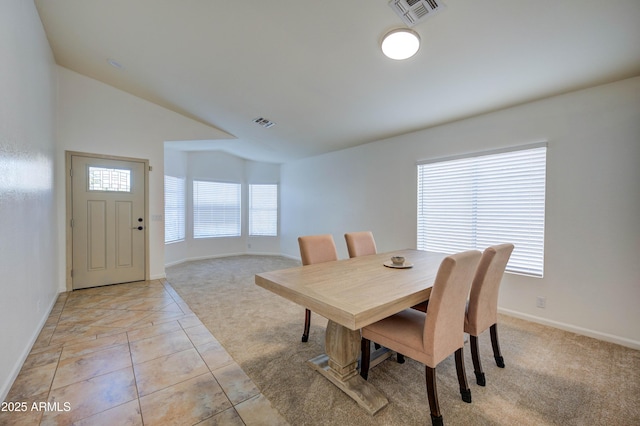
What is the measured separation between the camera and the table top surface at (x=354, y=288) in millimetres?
Answer: 1324

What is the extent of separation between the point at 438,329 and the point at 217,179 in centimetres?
611

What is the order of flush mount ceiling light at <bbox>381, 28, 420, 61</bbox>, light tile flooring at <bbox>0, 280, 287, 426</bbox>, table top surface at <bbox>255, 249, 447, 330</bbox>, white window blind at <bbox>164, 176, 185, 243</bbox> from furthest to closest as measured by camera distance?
white window blind at <bbox>164, 176, 185, 243</bbox> → flush mount ceiling light at <bbox>381, 28, 420, 61</bbox> → light tile flooring at <bbox>0, 280, 287, 426</bbox> → table top surface at <bbox>255, 249, 447, 330</bbox>

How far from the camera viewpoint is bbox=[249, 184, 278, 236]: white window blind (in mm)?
6996

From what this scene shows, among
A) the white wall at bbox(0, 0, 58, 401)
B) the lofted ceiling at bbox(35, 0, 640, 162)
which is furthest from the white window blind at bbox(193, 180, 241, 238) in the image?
the white wall at bbox(0, 0, 58, 401)

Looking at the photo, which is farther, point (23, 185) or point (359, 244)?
point (359, 244)

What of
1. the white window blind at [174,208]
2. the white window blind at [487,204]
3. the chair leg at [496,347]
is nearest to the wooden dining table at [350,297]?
the chair leg at [496,347]

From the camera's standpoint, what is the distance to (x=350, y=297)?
1466 millimetres

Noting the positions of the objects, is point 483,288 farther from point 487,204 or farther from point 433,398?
point 487,204

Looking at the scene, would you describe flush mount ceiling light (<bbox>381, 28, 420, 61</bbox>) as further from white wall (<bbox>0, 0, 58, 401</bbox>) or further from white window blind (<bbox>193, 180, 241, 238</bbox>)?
white window blind (<bbox>193, 180, 241, 238</bbox>)

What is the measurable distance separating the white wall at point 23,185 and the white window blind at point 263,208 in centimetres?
412

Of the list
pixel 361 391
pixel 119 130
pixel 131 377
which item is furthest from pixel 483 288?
pixel 119 130

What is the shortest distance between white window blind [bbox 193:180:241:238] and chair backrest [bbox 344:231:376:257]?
14.9 ft

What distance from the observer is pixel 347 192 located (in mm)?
5117

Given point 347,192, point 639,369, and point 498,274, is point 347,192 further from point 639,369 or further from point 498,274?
point 639,369
